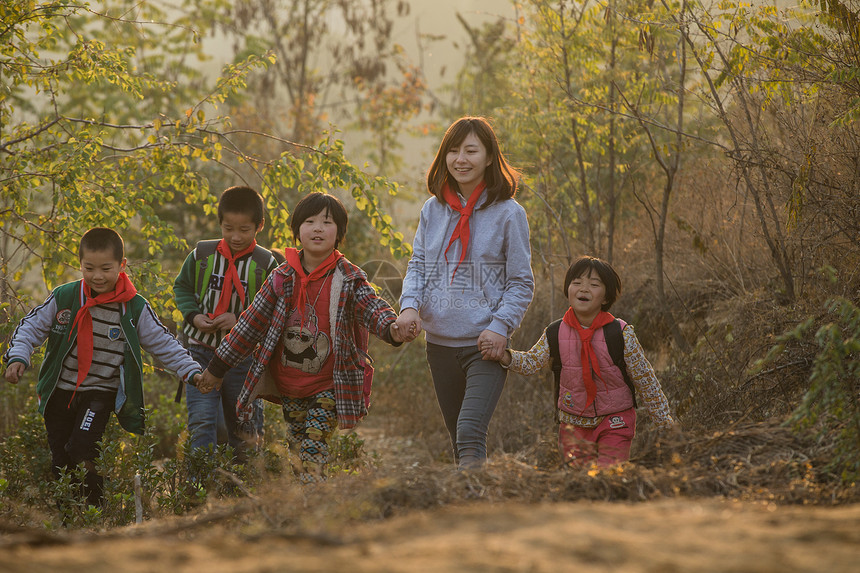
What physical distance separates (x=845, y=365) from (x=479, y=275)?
5.68ft

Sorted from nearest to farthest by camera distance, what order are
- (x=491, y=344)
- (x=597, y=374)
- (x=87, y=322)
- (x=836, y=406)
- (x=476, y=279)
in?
(x=836, y=406), (x=491, y=344), (x=476, y=279), (x=597, y=374), (x=87, y=322)

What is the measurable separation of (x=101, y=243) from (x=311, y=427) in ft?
5.31

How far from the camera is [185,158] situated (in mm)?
6492

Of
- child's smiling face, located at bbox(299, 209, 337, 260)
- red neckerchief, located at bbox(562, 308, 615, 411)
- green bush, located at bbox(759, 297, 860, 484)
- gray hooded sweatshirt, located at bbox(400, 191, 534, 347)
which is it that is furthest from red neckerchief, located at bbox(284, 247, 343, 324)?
green bush, located at bbox(759, 297, 860, 484)

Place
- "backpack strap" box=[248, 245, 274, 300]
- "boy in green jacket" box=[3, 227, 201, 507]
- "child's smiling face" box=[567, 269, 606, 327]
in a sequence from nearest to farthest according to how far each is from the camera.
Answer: "child's smiling face" box=[567, 269, 606, 327] → "boy in green jacket" box=[3, 227, 201, 507] → "backpack strap" box=[248, 245, 274, 300]

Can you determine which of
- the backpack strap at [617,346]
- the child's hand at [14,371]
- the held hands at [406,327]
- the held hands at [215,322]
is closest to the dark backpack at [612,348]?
the backpack strap at [617,346]

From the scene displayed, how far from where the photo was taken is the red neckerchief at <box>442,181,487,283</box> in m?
4.42

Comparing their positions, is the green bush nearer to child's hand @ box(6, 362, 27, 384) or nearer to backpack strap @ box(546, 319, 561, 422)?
backpack strap @ box(546, 319, 561, 422)

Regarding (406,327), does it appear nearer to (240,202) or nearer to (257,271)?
(257,271)

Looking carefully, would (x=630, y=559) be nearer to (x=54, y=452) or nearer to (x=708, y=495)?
(x=708, y=495)

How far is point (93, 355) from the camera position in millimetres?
4934

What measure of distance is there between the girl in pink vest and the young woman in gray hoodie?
0.75ft

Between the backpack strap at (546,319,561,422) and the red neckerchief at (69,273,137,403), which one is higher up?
the red neckerchief at (69,273,137,403)

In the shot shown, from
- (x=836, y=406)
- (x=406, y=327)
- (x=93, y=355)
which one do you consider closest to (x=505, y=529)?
(x=836, y=406)
